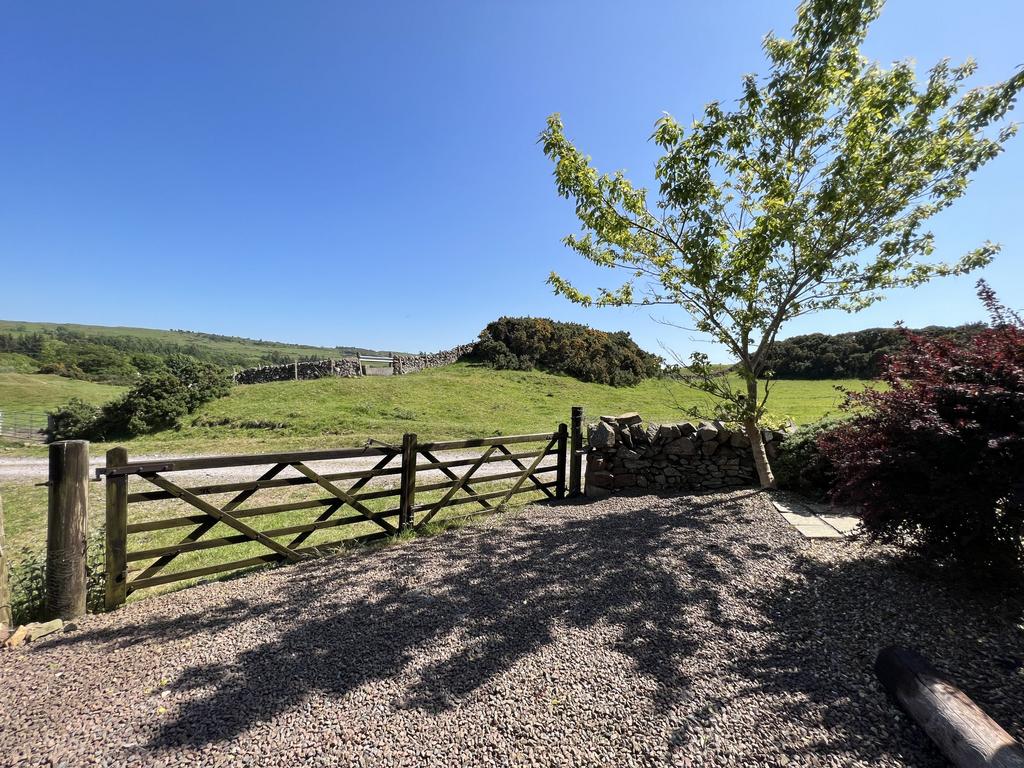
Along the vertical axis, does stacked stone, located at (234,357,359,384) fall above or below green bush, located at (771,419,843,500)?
above

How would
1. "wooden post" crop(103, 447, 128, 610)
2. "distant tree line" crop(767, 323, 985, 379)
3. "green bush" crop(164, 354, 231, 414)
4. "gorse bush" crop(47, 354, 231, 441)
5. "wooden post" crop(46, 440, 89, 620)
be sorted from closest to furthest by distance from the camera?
"wooden post" crop(46, 440, 89, 620) < "wooden post" crop(103, 447, 128, 610) < "gorse bush" crop(47, 354, 231, 441) < "green bush" crop(164, 354, 231, 414) < "distant tree line" crop(767, 323, 985, 379)

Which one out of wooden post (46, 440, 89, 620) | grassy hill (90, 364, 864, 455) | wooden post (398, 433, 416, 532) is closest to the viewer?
wooden post (46, 440, 89, 620)

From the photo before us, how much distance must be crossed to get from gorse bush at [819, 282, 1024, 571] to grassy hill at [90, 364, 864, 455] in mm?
6344

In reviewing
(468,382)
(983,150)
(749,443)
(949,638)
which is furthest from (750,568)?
(468,382)

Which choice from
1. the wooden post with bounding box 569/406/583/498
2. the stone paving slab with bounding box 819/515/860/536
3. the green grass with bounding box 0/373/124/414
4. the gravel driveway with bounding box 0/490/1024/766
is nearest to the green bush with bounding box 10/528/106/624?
the gravel driveway with bounding box 0/490/1024/766

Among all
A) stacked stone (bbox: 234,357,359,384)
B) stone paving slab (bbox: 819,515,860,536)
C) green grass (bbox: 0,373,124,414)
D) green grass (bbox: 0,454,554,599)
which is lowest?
green grass (bbox: 0,454,554,599)

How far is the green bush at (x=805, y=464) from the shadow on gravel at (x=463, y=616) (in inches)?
102

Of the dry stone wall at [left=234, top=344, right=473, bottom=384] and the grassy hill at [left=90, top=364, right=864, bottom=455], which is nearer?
the grassy hill at [left=90, top=364, right=864, bottom=455]

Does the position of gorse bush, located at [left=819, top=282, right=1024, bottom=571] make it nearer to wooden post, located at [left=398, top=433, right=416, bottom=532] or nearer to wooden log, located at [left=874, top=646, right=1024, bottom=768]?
wooden log, located at [left=874, top=646, right=1024, bottom=768]

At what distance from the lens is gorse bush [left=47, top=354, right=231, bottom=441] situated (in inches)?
679

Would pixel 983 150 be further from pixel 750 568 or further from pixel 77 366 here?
pixel 77 366

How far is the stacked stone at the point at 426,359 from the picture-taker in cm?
2894

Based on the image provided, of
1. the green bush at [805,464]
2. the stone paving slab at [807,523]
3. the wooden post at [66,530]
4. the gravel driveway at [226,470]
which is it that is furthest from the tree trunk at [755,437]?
the wooden post at [66,530]

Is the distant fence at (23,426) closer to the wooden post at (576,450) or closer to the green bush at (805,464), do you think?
the wooden post at (576,450)
